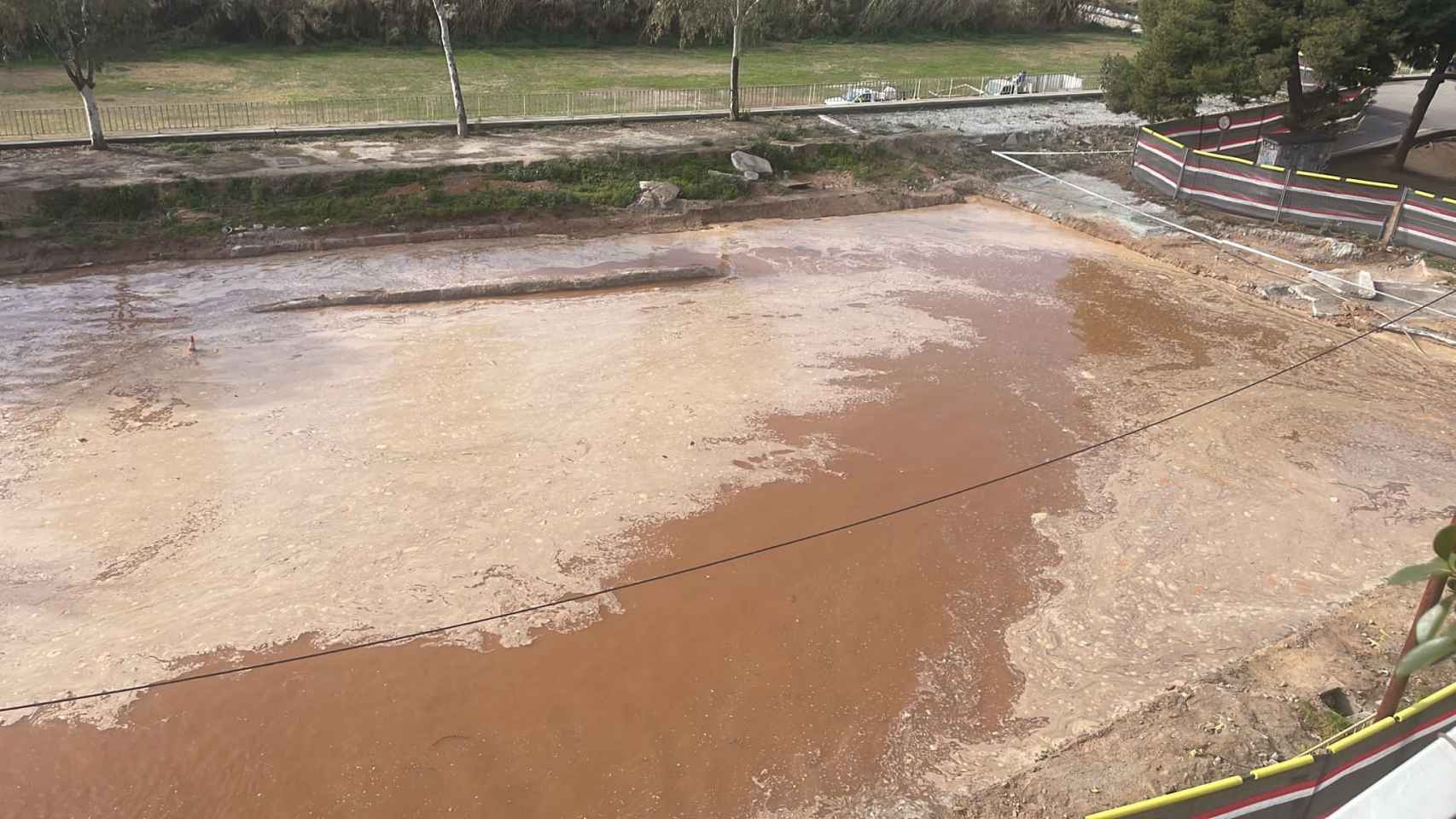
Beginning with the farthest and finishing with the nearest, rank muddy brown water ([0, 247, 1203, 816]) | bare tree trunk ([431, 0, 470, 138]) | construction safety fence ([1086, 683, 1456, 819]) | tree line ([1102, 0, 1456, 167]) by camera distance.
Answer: bare tree trunk ([431, 0, 470, 138]), tree line ([1102, 0, 1456, 167]), muddy brown water ([0, 247, 1203, 816]), construction safety fence ([1086, 683, 1456, 819])

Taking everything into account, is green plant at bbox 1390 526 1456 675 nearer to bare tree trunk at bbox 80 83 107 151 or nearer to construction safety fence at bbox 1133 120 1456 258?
construction safety fence at bbox 1133 120 1456 258

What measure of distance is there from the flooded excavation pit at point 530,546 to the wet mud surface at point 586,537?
4cm

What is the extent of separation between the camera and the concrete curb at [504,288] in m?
18.5

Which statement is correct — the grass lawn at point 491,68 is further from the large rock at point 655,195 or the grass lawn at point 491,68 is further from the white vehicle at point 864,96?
the large rock at point 655,195

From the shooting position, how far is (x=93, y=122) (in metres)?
24.5

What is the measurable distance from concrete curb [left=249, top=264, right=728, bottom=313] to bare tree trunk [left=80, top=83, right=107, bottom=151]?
1068 cm

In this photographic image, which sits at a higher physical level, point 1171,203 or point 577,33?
point 577,33

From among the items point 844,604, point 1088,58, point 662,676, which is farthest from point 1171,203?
point 1088,58

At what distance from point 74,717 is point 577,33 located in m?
43.2

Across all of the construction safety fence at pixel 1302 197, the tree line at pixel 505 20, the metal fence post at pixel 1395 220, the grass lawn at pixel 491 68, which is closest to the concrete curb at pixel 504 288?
the construction safety fence at pixel 1302 197

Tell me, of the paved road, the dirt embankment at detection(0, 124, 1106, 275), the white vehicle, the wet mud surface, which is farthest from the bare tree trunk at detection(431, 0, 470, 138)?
the paved road

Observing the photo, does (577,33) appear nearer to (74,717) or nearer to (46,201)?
(46,201)

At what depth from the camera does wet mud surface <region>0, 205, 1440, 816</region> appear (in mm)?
8992

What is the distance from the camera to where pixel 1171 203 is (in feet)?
84.6
